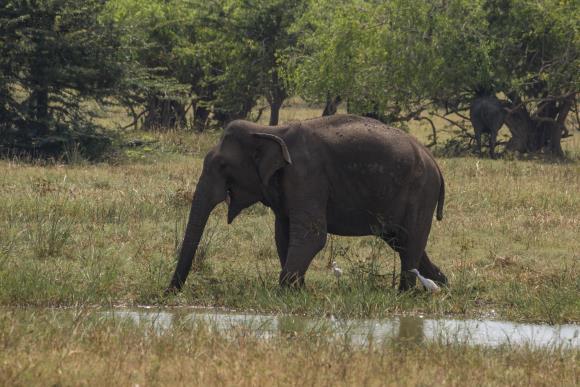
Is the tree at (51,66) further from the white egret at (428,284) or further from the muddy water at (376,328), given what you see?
the muddy water at (376,328)

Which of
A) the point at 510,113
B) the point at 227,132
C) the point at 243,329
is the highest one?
the point at 227,132

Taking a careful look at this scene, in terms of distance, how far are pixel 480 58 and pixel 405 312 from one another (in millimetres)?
15415

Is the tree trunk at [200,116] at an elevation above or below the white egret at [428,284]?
below

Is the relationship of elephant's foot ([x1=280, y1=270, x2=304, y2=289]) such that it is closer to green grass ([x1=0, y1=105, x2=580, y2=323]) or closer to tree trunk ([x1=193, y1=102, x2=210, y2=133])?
green grass ([x1=0, y1=105, x2=580, y2=323])

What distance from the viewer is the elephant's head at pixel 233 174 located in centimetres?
1072

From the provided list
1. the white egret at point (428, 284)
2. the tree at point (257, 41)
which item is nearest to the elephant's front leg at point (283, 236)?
the white egret at point (428, 284)

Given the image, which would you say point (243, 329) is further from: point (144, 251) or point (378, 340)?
point (144, 251)

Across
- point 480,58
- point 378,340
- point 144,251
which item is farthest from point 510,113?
point 378,340

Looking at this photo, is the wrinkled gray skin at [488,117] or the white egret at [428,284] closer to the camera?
the white egret at [428,284]

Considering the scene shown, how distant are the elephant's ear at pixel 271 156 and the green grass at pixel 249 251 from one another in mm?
954

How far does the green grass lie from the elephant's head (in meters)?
0.50

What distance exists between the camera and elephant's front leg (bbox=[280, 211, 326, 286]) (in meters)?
10.8

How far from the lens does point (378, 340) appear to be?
9031 mm

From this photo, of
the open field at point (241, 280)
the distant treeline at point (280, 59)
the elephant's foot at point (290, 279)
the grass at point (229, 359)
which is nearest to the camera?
the grass at point (229, 359)
